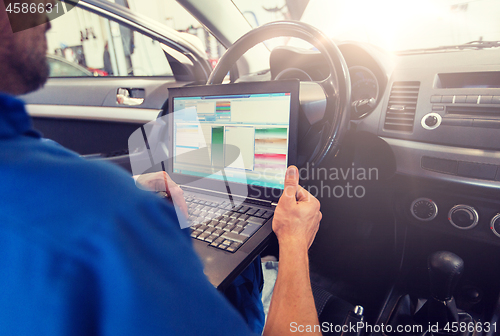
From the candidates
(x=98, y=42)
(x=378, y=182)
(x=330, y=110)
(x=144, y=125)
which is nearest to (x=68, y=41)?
(x=98, y=42)

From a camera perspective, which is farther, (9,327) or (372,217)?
(372,217)

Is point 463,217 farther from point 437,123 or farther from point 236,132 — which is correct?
point 236,132

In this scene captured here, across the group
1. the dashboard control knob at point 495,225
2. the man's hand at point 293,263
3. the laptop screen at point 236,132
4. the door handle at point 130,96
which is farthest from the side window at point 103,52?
the dashboard control knob at point 495,225

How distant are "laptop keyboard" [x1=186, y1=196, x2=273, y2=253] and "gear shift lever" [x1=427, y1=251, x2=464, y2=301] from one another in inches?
22.7

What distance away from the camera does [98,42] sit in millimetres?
2875

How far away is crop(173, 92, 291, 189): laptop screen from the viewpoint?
28.2 inches

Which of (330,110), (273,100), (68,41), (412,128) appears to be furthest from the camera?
(68,41)

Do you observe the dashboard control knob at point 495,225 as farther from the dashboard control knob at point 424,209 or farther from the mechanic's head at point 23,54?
the mechanic's head at point 23,54

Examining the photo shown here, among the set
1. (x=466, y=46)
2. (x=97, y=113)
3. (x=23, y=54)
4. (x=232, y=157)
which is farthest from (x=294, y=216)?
(x=97, y=113)

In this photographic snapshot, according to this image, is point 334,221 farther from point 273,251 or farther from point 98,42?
point 98,42

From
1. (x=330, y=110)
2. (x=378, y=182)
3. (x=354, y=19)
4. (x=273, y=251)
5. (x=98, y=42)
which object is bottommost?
(x=273, y=251)

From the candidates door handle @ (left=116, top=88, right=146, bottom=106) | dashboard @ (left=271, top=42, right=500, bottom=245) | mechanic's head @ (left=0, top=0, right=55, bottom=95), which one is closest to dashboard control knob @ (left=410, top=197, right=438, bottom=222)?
dashboard @ (left=271, top=42, right=500, bottom=245)

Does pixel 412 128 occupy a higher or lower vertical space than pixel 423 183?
higher

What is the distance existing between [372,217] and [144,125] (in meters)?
1.18
